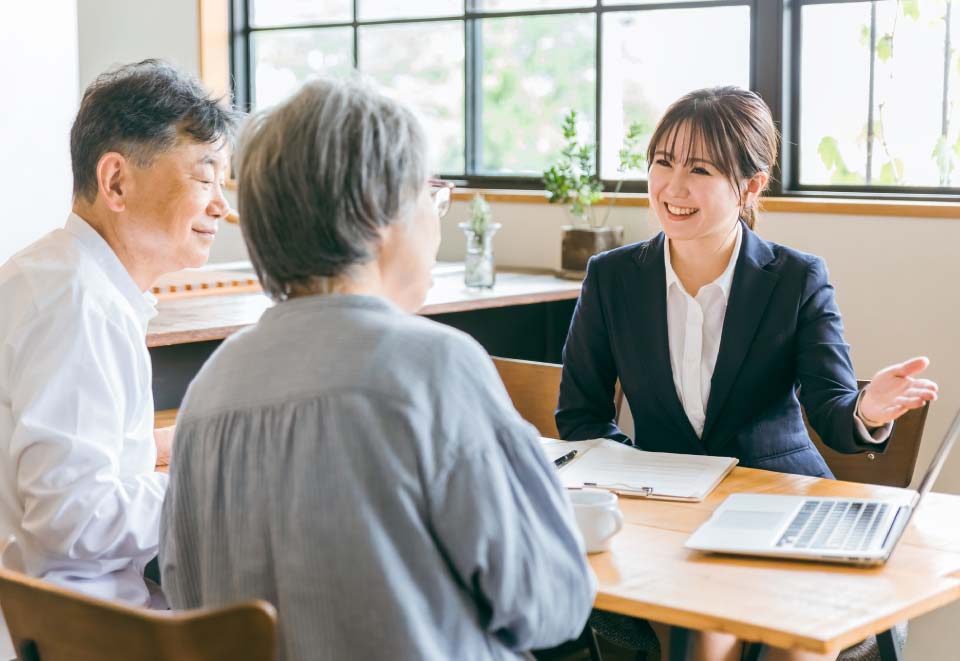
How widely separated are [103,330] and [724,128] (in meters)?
1.25

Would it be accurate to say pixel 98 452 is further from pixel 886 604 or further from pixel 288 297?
pixel 886 604

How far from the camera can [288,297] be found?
1274 millimetres

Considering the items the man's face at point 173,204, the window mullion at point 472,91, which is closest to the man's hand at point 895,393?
the man's face at point 173,204

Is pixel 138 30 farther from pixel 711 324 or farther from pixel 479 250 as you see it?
pixel 711 324

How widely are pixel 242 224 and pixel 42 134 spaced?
10.9 feet

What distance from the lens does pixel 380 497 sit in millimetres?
1136

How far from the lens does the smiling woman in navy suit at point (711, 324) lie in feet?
7.43

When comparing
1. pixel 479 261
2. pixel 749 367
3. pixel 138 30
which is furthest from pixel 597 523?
pixel 138 30

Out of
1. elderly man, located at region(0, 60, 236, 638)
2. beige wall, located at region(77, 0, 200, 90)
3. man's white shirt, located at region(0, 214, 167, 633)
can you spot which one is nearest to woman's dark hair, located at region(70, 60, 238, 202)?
elderly man, located at region(0, 60, 236, 638)

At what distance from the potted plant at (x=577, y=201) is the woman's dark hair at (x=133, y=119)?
7.45ft

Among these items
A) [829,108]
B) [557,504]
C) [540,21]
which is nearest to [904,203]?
[829,108]

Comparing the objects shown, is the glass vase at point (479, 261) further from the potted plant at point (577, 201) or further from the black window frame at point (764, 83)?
the black window frame at point (764, 83)

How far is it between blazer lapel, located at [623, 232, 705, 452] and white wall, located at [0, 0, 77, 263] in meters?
2.50

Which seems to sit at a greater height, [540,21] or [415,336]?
[540,21]
